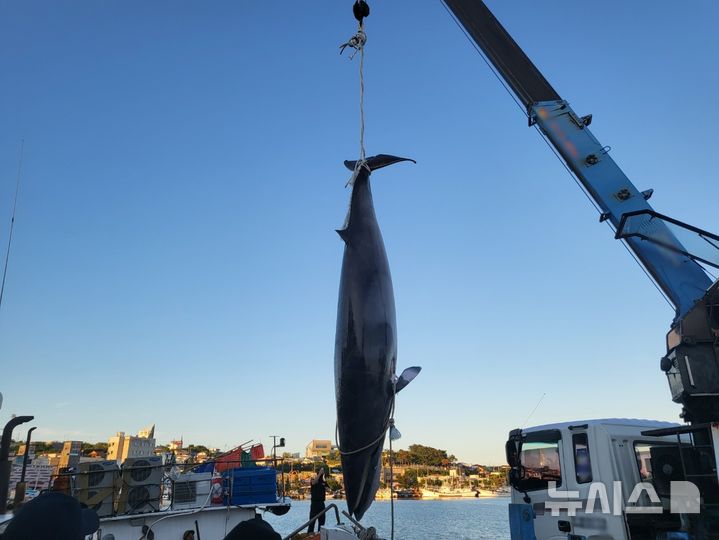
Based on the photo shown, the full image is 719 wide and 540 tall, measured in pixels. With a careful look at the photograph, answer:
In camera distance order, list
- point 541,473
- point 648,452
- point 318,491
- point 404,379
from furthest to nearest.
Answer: point 318,491 < point 541,473 < point 648,452 < point 404,379

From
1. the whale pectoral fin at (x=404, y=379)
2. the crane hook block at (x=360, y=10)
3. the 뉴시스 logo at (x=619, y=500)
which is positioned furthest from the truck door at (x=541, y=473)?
the crane hook block at (x=360, y=10)

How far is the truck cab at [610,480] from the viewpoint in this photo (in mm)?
6289

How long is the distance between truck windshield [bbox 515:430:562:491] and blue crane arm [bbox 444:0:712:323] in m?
2.63

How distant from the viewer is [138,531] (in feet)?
35.1

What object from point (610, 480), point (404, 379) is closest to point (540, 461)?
point (610, 480)

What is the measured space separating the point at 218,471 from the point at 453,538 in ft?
102

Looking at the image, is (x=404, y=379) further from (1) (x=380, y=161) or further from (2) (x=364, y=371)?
(1) (x=380, y=161)

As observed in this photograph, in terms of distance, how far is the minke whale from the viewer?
3.84m

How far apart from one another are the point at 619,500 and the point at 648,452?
0.91 metres

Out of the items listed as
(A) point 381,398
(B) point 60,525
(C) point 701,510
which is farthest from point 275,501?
(B) point 60,525

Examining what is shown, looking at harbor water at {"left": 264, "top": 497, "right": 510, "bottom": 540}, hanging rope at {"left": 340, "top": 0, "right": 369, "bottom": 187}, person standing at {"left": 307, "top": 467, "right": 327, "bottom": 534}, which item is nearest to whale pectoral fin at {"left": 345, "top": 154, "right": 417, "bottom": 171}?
hanging rope at {"left": 340, "top": 0, "right": 369, "bottom": 187}

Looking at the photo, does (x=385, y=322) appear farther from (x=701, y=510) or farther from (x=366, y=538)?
(x=701, y=510)

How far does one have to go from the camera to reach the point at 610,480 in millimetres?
6746

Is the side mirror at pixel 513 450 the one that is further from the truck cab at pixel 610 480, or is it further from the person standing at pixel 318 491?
the person standing at pixel 318 491
